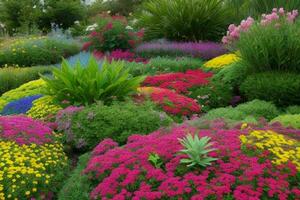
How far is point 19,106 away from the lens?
32.1 ft

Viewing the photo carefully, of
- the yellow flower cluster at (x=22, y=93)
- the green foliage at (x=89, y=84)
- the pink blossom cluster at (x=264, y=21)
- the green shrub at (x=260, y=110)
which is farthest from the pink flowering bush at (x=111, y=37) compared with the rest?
the green shrub at (x=260, y=110)

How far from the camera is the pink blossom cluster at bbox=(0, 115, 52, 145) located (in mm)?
6559

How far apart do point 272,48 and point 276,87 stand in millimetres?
781

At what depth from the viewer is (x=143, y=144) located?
5.95m

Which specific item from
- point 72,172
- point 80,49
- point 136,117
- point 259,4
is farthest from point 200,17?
point 72,172

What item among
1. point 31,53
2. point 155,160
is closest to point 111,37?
point 31,53

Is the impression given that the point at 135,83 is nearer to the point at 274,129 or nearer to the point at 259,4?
the point at 274,129

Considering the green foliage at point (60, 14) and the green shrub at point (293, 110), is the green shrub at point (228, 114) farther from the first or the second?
the green foliage at point (60, 14)

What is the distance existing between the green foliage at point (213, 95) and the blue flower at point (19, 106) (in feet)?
10.5

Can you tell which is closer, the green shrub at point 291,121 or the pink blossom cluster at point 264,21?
the green shrub at point 291,121

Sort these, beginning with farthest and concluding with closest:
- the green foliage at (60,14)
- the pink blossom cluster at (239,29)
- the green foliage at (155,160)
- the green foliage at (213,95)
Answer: the green foliage at (60,14)
the pink blossom cluster at (239,29)
the green foliage at (213,95)
the green foliage at (155,160)

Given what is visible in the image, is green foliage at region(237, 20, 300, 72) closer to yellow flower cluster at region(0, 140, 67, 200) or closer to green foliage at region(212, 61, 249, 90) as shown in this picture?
green foliage at region(212, 61, 249, 90)

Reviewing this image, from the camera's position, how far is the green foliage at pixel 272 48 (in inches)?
379

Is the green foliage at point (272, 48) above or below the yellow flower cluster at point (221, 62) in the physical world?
above
